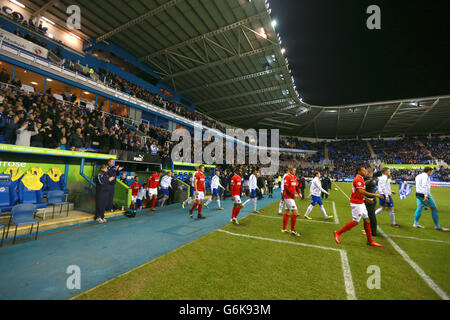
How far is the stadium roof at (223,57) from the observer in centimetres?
1697

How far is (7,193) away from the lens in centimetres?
609

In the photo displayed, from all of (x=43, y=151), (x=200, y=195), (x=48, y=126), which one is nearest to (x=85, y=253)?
(x=200, y=195)

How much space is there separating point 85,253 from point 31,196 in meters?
4.23

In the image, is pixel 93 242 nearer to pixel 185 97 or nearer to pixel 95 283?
pixel 95 283

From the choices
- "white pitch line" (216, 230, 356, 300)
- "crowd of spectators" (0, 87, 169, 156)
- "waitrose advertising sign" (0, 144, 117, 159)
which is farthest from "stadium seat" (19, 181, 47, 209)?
"white pitch line" (216, 230, 356, 300)

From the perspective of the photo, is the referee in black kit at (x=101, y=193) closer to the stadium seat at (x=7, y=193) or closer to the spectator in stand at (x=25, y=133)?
the stadium seat at (x=7, y=193)

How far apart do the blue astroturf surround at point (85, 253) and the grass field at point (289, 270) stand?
560 millimetres

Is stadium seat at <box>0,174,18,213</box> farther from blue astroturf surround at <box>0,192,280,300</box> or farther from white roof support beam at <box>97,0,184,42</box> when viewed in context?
white roof support beam at <box>97,0,184,42</box>

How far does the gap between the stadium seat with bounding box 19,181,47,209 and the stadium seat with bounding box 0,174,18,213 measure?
144mm

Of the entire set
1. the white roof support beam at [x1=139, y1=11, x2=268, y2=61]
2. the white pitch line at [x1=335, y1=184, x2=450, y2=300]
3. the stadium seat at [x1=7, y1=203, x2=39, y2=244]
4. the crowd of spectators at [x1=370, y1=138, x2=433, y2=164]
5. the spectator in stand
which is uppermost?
the white roof support beam at [x1=139, y1=11, x2=268, y2=61]

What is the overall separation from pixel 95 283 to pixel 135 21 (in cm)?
2234

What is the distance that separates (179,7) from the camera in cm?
1656

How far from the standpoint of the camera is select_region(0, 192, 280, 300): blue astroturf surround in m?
3.20

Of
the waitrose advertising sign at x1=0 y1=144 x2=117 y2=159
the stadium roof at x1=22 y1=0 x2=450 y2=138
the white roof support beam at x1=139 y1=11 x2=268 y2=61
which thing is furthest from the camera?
the white roof support beam at x1=139 y1=11 x2=268 y2=61
